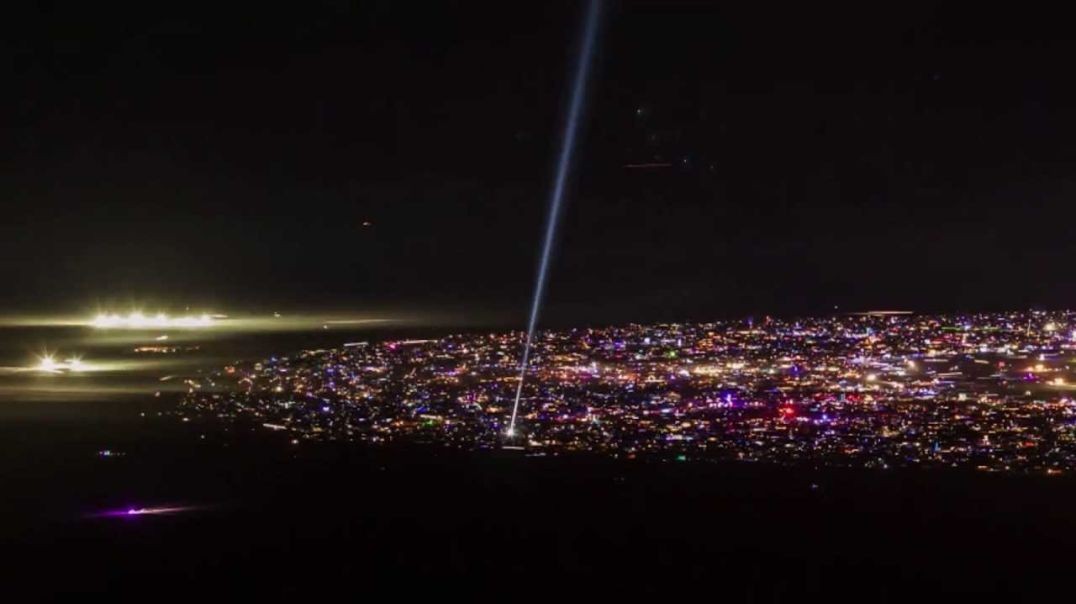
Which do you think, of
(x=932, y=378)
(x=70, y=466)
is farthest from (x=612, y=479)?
(x=932, y=378)

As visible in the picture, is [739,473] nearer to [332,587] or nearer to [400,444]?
[400,444]

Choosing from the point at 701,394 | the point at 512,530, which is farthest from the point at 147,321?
the point at 512,530

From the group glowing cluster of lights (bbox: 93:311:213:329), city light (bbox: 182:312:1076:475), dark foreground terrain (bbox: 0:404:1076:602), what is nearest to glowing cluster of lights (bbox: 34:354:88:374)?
city light (bbox: 182:312:1076:475)

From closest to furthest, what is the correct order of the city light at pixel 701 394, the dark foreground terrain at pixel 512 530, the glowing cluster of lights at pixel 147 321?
the dark foreground terrain at pixel 512 530 < the city light at pixel 701 394 < the glowing cluster of lights at pixel 147 321

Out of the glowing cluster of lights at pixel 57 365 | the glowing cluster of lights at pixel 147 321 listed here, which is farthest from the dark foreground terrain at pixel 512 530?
the glowing cluster of lights at pixel 147 321

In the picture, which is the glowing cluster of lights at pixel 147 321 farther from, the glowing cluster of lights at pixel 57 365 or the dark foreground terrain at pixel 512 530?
the dark foreground terrain at pixel 512 530

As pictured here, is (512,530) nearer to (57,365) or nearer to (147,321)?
(57,365)

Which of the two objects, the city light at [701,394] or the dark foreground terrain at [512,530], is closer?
the dark foreground terrain at [512,530]
